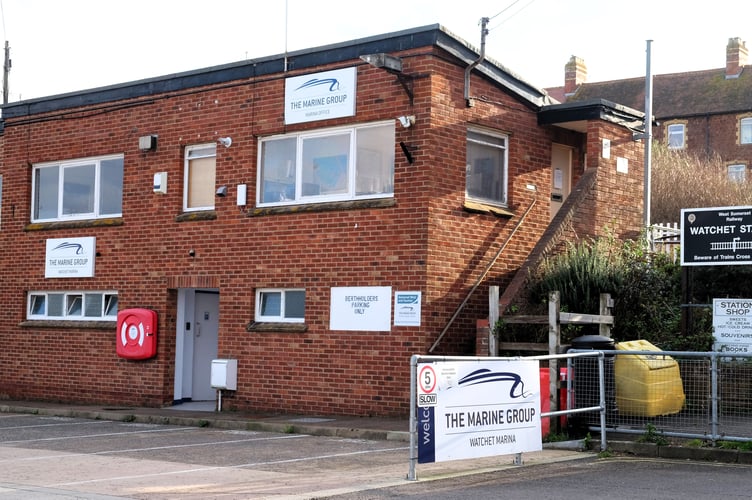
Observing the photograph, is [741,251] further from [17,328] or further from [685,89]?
[685,89]

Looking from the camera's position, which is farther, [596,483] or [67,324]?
[67,324]

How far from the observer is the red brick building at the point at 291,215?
15.8 meters

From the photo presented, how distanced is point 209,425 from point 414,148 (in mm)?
5358

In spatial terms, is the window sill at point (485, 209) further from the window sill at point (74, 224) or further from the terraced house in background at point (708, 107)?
the terraced house in background at point (708, 107)

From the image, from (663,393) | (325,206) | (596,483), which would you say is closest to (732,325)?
(663,393)

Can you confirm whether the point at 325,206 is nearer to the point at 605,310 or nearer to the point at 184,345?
the point at 184,345

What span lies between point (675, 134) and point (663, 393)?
40474 mm

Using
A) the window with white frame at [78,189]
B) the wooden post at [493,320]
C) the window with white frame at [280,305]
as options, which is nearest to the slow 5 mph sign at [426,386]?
the wooden post at [493,320]

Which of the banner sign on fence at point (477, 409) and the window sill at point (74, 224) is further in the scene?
the window sill at point (74, 224)

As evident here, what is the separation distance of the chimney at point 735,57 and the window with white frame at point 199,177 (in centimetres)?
3876

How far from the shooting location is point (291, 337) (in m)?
16.8

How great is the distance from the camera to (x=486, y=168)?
16891 mm

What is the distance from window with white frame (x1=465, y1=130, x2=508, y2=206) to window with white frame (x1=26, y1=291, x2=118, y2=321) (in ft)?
24.3

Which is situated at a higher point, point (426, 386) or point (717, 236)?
point (717, 236)
